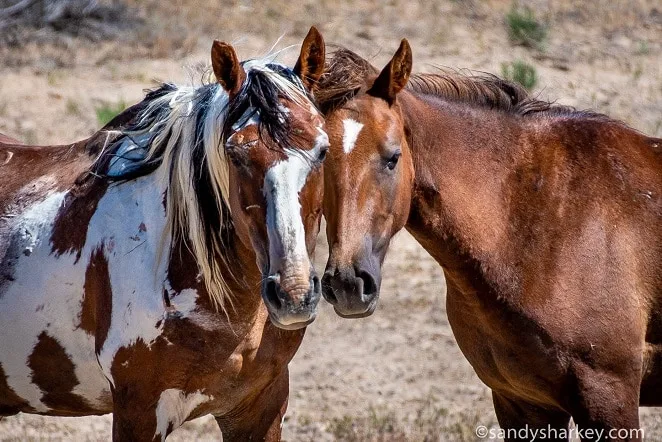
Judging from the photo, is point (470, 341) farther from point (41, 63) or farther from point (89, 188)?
point (41, 63)

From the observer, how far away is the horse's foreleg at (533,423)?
436 centimetres

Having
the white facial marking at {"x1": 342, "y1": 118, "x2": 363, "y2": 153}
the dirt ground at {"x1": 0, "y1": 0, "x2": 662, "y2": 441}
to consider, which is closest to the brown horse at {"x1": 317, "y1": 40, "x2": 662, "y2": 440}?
the white facial marking at {"x1": 342, "y1": 118, "x2": 363, "y2": 153}

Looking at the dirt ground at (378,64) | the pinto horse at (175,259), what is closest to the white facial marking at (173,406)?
the pinto horse at (175,259)

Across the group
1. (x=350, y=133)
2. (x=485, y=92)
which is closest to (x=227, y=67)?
(x=350, y=133)

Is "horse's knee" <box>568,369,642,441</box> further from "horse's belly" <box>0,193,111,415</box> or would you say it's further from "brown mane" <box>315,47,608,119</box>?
"horse's belly" <box>0,193,111,415</box>

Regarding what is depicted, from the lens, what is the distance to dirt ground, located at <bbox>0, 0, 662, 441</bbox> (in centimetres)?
596

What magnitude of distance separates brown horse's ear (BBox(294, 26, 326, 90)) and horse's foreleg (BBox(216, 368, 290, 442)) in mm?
1135

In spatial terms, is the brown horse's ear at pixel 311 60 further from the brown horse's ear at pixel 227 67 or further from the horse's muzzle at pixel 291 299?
the horse's muzzle at pixel 291 299

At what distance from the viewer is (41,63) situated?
9.10 meters

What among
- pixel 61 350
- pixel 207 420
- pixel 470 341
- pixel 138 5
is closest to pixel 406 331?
pixel 207 420

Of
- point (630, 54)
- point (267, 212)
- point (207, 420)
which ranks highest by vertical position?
point (267, 212)

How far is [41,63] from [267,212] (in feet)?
20.5

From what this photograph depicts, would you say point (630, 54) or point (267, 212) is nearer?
point (267, 212)

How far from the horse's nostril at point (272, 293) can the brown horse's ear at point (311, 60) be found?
2.53ft
